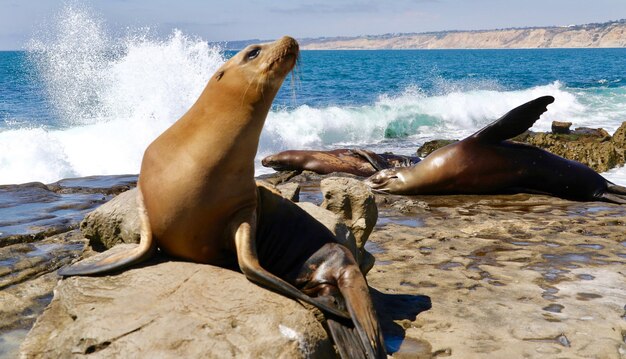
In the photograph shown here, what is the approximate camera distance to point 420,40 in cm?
18900

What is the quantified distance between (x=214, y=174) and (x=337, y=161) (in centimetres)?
721

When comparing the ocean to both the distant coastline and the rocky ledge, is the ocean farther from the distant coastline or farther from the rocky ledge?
the distant coastline

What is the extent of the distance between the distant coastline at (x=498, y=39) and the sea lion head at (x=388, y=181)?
128m

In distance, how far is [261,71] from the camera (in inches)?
147

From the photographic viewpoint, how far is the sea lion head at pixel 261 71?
3719 mm

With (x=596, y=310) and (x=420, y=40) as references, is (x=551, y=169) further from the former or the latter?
(x=420, y=40)

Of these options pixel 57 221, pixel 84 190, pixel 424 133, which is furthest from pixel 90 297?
pixel 424 133

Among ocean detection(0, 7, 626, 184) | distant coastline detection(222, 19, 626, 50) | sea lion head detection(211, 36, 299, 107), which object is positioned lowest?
distant coastline detection(222, 19, 626, 50)

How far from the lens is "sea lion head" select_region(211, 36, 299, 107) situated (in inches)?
146

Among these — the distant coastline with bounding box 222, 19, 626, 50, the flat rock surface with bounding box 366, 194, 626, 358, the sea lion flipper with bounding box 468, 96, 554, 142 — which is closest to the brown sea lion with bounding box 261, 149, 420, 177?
the sea lion flipper with bounding box 468, 96, 554, 142

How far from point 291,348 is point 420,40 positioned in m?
192

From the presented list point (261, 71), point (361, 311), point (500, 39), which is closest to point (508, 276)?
point (361, 311)

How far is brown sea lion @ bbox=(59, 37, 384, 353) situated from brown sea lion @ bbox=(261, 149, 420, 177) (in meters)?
6.76

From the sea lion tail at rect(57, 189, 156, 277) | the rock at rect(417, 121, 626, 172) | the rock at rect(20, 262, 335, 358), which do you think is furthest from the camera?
the rock at rect(417, 121, 626, 172)
